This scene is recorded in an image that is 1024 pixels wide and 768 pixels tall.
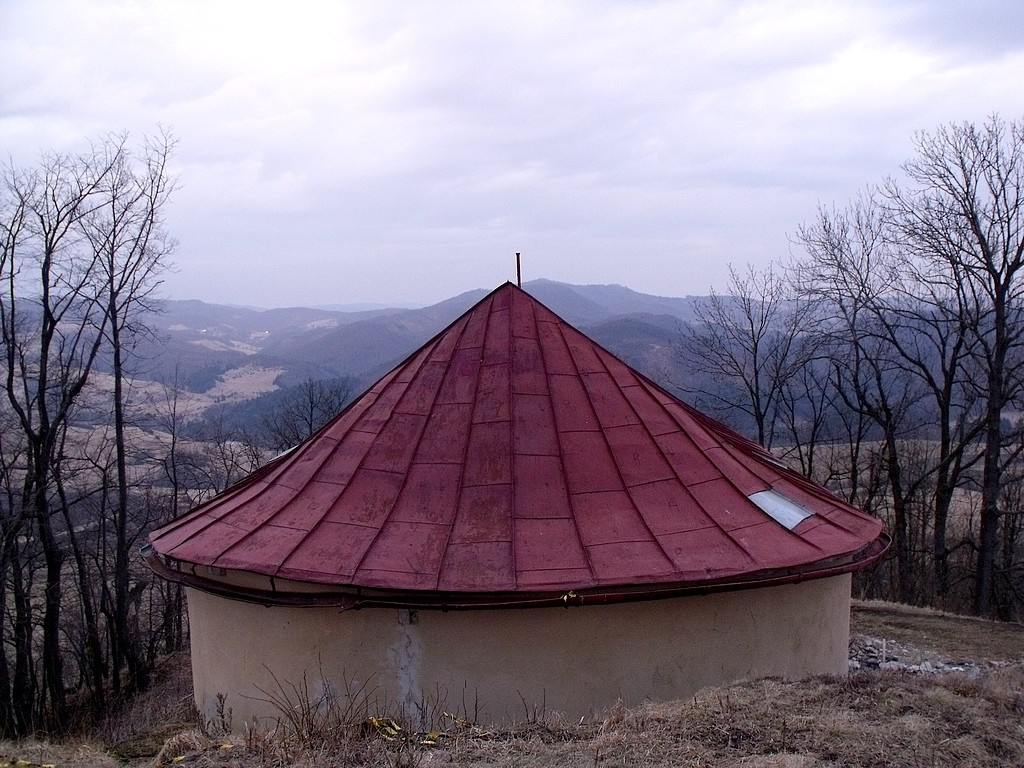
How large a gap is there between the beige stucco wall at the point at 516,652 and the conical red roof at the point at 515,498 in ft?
1.12

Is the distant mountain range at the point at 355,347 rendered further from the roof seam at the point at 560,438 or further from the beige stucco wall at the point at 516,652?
the beige stucco wall at the point at 516,652

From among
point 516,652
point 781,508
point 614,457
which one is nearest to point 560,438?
point 614,457

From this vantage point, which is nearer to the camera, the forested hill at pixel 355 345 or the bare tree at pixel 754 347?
the bare tree at pixel 754 347

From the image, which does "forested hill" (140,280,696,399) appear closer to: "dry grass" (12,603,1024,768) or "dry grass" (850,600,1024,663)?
"dry grass" (850,600,1024,663)

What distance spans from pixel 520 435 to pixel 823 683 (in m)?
3.20

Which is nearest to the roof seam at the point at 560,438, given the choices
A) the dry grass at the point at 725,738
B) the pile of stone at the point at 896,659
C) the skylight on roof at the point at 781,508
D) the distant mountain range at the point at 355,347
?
the dry grass at the point at 725,738

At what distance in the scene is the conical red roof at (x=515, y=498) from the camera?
6.47 meters

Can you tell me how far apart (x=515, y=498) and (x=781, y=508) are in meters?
2.54

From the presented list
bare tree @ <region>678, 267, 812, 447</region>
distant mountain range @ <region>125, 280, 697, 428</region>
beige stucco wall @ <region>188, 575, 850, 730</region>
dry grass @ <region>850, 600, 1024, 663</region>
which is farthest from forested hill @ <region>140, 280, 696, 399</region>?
beige stucco wall @ <region>188, 575, 850, 730</region>

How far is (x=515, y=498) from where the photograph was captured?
6.99m

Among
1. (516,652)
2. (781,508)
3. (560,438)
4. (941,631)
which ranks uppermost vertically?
(560,438)

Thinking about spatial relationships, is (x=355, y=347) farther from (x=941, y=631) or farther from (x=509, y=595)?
(x=509, y=595)

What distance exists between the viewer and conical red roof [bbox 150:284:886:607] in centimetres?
647

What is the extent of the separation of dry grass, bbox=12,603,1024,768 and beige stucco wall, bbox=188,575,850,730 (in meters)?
0.52
